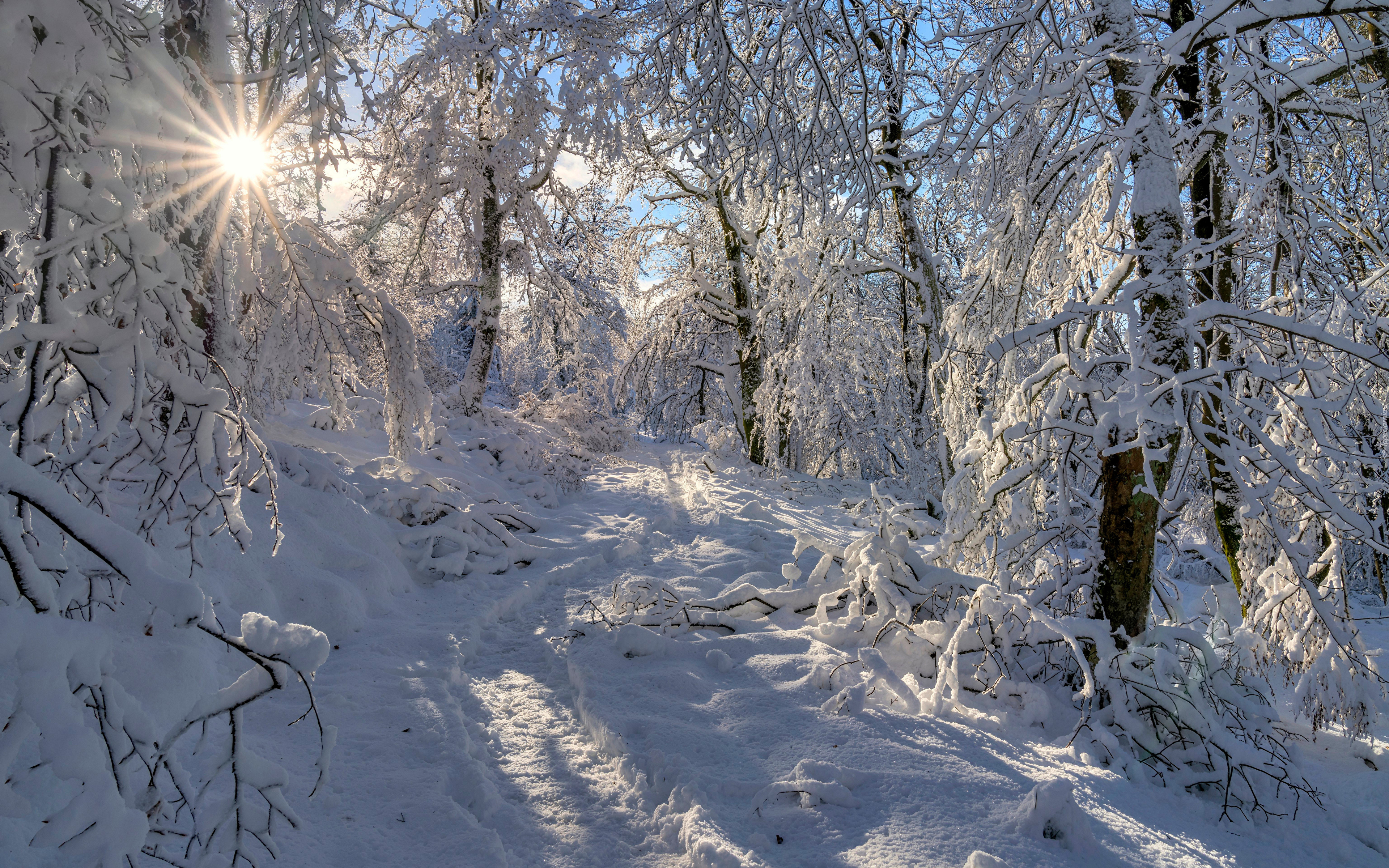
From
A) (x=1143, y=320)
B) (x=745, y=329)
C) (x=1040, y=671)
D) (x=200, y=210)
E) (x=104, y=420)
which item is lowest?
(x=1040, y=671)

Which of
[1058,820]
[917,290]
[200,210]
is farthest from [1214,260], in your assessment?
[917,290]

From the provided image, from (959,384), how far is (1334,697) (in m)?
2.39

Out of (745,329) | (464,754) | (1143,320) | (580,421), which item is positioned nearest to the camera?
(464,754)

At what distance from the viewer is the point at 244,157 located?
2127 mm

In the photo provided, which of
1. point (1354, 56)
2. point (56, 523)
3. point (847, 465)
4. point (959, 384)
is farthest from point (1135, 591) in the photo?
point (847, 465)

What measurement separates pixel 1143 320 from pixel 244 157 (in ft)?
13.0

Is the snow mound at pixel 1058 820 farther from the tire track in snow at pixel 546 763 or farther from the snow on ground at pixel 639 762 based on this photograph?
the tire track in snow at pixel 546 763

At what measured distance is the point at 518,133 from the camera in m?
10.0

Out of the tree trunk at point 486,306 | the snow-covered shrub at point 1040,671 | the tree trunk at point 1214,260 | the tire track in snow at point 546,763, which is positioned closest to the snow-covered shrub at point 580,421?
the tree trunk at point 486,306

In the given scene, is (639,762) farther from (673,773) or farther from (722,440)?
(722,440)

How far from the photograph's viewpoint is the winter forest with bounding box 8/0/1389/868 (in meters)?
1.44

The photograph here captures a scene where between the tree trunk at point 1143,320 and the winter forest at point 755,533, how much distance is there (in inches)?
A: 1.1

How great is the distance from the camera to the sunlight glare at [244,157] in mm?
1996

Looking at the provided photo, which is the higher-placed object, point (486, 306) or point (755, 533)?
point (486, 306)
